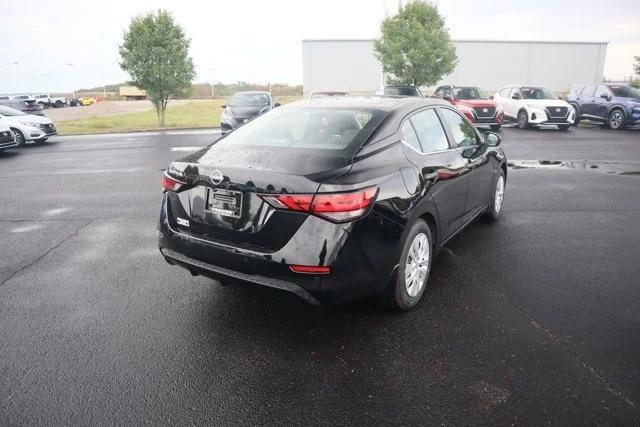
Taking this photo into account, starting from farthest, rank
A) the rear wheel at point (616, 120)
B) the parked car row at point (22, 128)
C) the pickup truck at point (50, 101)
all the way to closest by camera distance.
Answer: the pickup truck at point (50, 101), the rear wheel at point (616, 120), the parked car row at point (22, 128)

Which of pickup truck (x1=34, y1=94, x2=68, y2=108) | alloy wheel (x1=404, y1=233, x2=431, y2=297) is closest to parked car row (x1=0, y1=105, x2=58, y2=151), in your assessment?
alloy wheel (x1=404, y1=233, x2=431, y2=297)

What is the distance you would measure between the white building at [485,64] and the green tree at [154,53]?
19443 millimetres

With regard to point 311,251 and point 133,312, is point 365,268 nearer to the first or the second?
point 311,251

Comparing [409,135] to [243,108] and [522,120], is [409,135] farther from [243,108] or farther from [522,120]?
[522,120]

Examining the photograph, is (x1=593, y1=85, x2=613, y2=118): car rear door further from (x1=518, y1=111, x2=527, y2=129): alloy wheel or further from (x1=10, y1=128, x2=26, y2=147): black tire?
(x1=10, y1=128, x2=26, y2=147): black tire

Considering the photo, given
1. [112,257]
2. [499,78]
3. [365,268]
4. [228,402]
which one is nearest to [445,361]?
[365,268]

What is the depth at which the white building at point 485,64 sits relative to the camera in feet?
136

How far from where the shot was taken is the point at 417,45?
92.4 feet

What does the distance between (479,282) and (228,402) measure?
98.9 inches

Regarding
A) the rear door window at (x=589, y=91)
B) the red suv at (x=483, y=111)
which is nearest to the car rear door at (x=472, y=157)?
the red suv at (x=483, y=111)

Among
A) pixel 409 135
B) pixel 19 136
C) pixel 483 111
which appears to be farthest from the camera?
pixel 483 111

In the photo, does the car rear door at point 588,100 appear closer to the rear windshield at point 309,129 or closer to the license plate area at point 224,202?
the rear windshield at point 309,129

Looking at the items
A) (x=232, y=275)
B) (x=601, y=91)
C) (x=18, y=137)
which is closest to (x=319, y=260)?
(x=232, y=275)

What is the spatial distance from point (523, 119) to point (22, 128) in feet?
60.0
